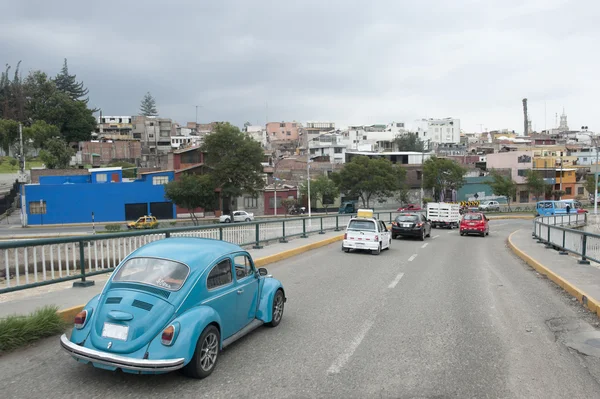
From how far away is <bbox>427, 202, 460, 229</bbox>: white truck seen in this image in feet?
134

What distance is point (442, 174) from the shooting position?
69188 millimetres

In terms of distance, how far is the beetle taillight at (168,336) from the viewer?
4.91 meters

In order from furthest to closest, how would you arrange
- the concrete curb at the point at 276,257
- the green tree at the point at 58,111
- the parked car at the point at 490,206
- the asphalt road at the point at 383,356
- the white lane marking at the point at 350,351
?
the green tree at the point at 58,111 < the parked car at the point at 490,206 < the concrete curb at the point at 276,257 < the white lane marking at the point at 350,351 < the asphalt road at the point at 383,356

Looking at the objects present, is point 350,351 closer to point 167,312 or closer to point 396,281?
point 167,312

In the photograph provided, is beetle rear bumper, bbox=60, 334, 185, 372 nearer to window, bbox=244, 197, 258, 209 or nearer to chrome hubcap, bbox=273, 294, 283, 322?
chrome hubcap, bbox=273, 294, 283, 322

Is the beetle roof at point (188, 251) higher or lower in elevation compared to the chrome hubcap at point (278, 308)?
higher

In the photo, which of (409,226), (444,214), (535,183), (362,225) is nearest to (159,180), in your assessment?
(444,214)

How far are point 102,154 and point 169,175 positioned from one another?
40724mm

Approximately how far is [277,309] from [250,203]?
55.3 m

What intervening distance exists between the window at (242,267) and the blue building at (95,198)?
5123 cm

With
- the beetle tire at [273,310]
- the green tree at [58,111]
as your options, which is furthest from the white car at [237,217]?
the green tree at [58,111]

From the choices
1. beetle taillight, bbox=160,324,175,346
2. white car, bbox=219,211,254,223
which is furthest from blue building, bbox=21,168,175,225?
beetle taillight, bbox=160,324,175,346

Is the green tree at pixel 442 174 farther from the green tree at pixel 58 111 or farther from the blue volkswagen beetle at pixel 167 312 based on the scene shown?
the green tree at pixel 58 111

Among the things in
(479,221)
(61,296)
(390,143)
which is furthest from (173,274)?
(390,143)
